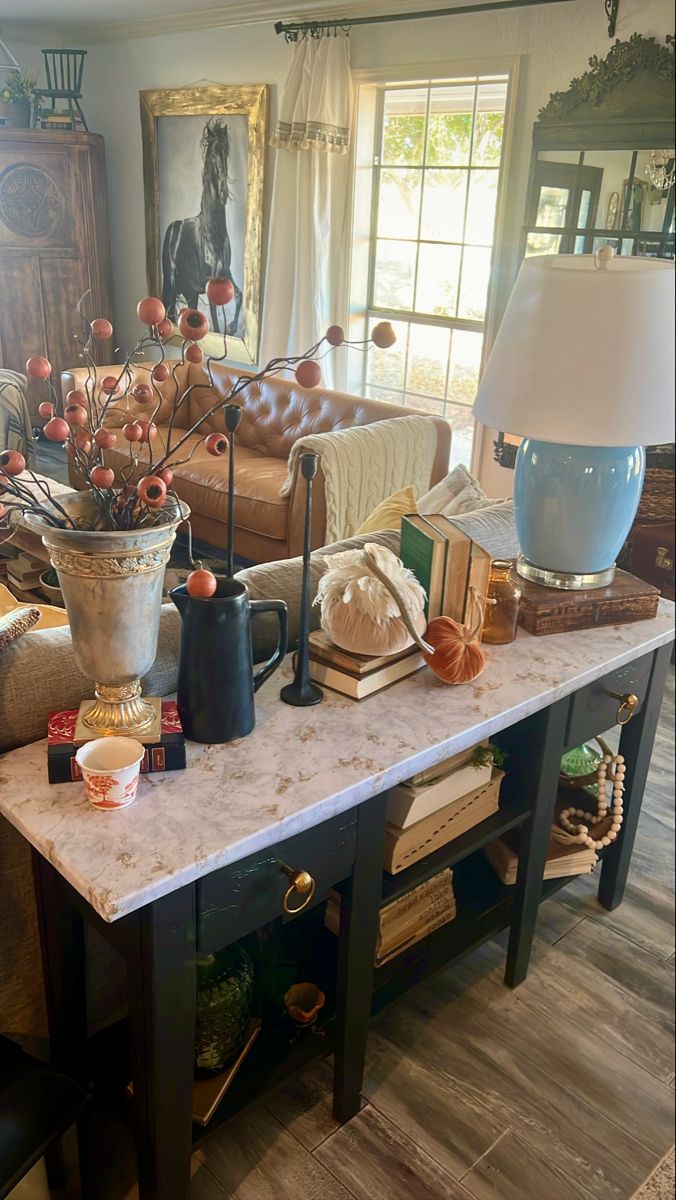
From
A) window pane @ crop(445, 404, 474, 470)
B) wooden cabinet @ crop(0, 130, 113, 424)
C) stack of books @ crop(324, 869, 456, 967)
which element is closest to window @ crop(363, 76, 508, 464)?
window pane @ crop(445, 404, 474, 470)

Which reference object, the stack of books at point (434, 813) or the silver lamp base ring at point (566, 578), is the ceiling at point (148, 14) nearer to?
the silver lamp base ring at point (566, 578)

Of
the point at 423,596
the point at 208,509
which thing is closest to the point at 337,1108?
the point at 423,596

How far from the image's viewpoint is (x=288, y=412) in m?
2.98

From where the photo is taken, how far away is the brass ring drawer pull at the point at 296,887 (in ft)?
2.65

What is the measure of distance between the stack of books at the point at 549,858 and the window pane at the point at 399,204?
3.28 feet

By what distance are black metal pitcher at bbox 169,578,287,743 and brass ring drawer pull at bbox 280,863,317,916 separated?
143 millimetres

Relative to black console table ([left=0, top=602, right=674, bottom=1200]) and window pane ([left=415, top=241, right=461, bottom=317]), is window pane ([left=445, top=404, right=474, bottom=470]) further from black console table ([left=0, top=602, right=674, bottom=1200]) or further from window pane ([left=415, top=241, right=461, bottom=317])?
black console table ([left=0, top=602, right=674, bottom=1200])

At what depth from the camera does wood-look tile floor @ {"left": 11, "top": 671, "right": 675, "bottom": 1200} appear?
3.30ft

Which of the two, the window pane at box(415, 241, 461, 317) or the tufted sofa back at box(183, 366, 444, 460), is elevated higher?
the window pane at box(415, 241, 461, 317)

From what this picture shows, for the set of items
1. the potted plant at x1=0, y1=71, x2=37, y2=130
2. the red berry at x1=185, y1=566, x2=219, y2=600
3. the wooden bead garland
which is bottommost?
the wooden bead garland

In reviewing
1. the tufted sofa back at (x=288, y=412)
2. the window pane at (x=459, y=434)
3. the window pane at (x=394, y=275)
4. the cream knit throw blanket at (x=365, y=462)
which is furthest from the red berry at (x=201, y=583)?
the tufted sofa back at (x=288, y=412)

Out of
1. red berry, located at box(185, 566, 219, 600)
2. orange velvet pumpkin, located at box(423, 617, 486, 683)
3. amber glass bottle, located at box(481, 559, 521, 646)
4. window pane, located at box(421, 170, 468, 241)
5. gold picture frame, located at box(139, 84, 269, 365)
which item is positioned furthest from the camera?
gold picture frame, located at box(139, 84, 269, 365)

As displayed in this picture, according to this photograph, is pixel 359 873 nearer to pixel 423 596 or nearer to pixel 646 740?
pixel 423 596

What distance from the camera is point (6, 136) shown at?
206 centimetres
